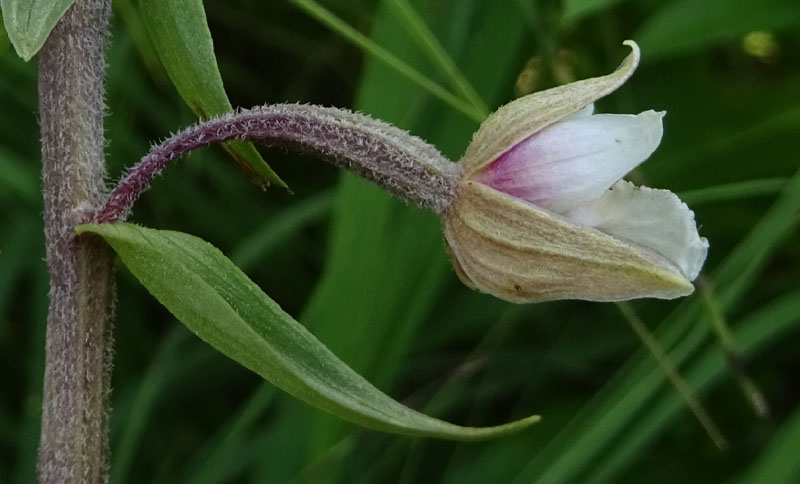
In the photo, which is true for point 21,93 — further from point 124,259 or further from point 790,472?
point 790,472

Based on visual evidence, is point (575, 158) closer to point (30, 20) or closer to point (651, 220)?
point (651, 220)

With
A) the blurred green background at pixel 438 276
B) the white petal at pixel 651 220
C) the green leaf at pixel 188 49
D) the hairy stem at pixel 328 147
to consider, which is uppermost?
the green leaf at pixel 188 49

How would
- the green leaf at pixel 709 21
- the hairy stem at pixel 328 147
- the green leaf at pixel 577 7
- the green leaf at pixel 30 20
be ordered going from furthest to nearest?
1. the green leaf at pixel 709 21
2. the green leaf at pixel 577 7
3. the hairy stem at pixel 328 147
4. the green leaf at pixel 30 20

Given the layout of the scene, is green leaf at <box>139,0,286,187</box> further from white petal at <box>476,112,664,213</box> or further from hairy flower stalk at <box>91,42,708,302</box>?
white petal at <box>476,112,664,213</box>

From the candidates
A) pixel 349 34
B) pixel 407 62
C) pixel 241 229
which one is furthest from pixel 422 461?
pixel 349 34

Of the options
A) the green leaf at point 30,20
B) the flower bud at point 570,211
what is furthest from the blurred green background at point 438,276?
the green leaf at point 30,20

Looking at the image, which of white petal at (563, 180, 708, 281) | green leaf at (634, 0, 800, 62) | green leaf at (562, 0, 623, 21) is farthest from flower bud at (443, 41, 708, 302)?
green leaf at (634, 0, 800, 62)

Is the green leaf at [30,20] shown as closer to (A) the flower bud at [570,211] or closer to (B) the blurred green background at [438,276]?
(A) the flower bud at [570,211]
